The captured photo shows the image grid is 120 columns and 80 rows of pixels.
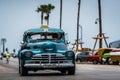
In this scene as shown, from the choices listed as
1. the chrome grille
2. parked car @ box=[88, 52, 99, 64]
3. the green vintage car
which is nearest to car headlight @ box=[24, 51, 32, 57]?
the green vintage car

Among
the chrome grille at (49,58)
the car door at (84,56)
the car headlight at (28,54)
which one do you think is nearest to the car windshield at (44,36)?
the car headlight at (28,54)

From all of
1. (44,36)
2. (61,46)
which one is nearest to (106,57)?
(44,36)

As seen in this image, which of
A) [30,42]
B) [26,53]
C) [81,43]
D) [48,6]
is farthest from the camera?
[48,6]

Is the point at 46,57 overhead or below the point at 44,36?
below

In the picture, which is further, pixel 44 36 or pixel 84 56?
pixel 84 56

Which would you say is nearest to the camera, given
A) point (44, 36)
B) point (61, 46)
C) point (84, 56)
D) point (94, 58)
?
point (61, 46)

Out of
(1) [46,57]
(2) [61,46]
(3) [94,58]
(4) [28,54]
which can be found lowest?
(3) [94,58]

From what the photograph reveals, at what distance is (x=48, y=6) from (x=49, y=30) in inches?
3479

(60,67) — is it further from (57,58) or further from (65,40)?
(65,40)

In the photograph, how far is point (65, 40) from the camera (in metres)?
29.1

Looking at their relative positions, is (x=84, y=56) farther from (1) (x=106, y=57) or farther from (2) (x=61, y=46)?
(2) (x=61, y=46)

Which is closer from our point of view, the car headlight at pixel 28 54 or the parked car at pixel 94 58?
the car headlight at pixel 28 54

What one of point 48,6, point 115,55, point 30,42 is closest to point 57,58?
point 30,42

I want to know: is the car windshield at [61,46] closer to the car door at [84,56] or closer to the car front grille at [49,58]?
the car front grille at [49,58]
